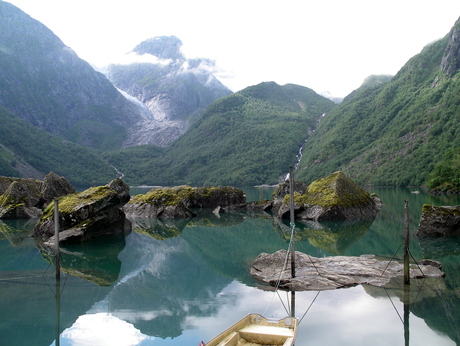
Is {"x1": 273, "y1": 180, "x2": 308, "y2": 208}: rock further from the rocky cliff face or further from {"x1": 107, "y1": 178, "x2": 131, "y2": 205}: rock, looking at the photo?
the rocky cliff face

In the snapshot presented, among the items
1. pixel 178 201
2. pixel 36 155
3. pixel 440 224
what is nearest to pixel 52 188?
pixel 178 201

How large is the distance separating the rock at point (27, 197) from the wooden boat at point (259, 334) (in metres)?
42.7

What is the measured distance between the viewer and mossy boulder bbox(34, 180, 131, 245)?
89.9 ft

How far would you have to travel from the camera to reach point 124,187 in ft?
209

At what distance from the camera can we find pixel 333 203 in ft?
130

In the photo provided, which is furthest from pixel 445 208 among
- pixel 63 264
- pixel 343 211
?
pixel 63 264

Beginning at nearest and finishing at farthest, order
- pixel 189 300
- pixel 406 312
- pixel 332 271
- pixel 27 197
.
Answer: pixel 406 312 < pixel 189 300 < pixel 332 271 < pixel 27 197

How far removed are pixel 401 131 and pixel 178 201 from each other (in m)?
108

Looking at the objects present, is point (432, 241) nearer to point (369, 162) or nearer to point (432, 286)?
point (432, 286)

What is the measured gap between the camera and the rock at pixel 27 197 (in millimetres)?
45406

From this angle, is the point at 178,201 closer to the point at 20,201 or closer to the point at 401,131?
the point at 20,201

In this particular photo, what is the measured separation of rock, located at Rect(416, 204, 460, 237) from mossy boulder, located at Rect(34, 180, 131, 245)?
2310 centimetres

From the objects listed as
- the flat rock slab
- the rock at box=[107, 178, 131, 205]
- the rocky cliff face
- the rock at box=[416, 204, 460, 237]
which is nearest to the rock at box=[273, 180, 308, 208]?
the rock at box=[107, 178, 131, 205]

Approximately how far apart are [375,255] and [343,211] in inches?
719
